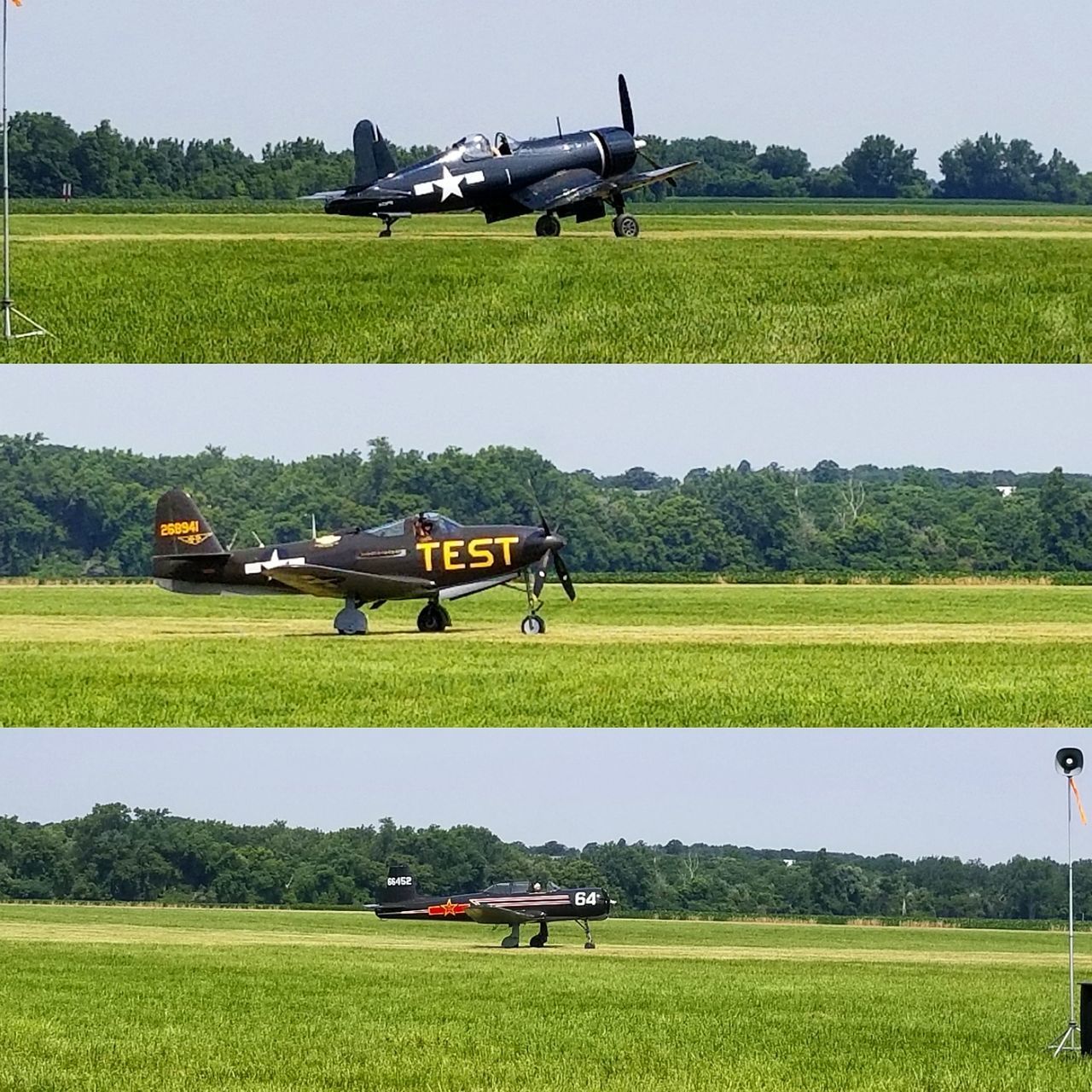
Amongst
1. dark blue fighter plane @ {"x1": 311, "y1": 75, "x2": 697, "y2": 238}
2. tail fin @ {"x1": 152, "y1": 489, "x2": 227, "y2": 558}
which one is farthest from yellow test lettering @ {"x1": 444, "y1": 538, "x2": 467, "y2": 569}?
dark blue fighter plane @ {"x1": 311, "y1": 75, "x2": 697, "y2": 238}

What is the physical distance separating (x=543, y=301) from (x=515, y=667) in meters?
5.80

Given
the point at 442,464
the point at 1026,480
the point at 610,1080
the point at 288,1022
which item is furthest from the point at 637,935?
the point at 610,1080

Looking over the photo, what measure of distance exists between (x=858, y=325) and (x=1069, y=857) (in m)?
10.2

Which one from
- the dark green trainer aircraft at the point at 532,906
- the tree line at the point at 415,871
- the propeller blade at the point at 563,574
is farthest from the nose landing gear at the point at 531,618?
the tree line at the point at 415,871

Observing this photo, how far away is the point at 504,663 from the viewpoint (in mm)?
22094

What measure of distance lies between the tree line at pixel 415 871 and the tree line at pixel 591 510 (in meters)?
38.8

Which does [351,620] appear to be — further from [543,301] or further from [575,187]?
[575,187]

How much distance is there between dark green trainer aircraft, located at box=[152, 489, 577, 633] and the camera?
2433cm

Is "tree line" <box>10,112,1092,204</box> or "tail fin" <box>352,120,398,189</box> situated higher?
"tree line" <box>10,112,1092,204</box>

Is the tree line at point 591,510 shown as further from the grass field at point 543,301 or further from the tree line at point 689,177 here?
the tree line at point 689,177

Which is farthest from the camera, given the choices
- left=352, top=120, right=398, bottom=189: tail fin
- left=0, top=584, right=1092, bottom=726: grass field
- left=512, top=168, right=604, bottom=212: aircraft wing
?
left=512, top=168, right=604, bottom=212: aircraft wing

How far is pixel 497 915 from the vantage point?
40312 mm

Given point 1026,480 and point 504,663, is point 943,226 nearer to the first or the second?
point 1026,480

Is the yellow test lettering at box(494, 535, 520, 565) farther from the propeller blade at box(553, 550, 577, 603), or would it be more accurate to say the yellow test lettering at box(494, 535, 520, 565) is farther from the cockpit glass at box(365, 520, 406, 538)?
the cockpit glass at box(365, 520, 406, 538)
